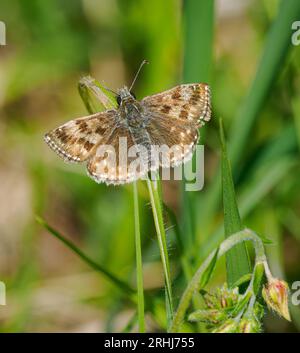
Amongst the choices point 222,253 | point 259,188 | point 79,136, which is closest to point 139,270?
point 222,253

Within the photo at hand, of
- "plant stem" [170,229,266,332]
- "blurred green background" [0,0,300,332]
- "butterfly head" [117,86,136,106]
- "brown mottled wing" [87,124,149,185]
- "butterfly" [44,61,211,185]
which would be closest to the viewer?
"plant stem" [170,229,266,332]

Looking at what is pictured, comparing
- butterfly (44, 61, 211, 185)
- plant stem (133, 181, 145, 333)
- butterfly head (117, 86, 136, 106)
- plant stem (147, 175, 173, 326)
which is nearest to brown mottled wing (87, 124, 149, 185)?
butterfly (44, 61, 211, 185)

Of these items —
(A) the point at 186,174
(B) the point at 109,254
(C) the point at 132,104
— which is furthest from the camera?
(B) the point at 109,254

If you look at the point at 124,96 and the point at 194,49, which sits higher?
the point at 194,49

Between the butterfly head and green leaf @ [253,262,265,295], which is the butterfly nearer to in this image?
the butterfly head

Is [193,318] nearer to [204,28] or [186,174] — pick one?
[186,174]

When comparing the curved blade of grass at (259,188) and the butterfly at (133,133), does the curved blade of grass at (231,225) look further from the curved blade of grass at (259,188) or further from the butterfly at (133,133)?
the curved blade of grass at (259,188)

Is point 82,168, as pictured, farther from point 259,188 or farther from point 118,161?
point 118,161
